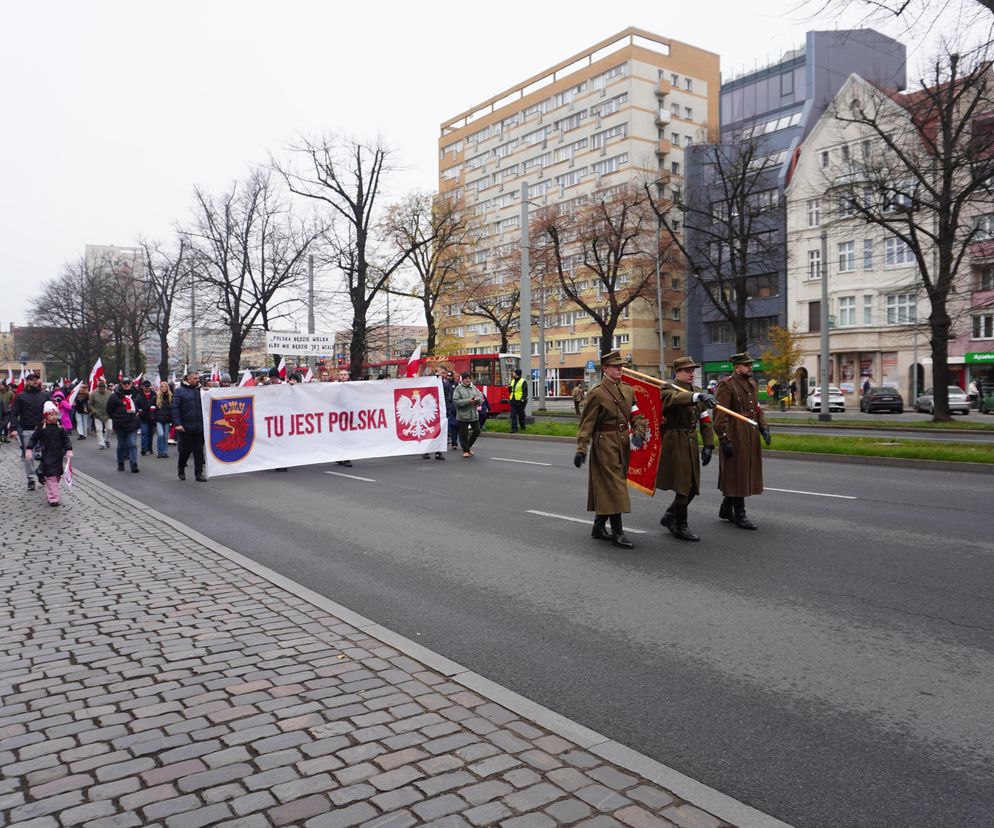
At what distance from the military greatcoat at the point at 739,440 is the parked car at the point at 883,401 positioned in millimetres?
36242

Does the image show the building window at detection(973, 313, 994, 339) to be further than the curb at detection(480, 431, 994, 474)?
Yes

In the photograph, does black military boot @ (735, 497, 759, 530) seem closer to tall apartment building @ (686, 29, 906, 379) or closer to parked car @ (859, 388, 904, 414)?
parked car @ (859, 388, 904, 414)

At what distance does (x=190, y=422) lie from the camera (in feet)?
48.0

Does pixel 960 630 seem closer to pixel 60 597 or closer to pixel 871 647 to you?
pixel 871 647

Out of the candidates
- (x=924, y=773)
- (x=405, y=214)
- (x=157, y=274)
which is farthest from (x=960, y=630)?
(x=157, y=274)

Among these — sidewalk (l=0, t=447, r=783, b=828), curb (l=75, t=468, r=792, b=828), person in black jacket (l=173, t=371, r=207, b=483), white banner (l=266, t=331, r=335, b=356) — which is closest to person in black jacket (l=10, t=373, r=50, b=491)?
person in black jacket (l=173, t=371, r=207, b=483)

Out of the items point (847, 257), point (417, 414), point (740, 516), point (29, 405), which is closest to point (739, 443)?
point (740, 516)

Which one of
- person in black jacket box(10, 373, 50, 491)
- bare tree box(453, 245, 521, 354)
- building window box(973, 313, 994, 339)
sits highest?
bare tree box(453, 245, 521, 354)

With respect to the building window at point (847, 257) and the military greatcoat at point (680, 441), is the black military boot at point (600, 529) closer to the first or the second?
the military greatcoat at point (680, 441)

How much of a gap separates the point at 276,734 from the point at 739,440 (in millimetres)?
6554

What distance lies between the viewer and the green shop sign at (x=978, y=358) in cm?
4862

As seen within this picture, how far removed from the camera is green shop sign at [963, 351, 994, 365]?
48625mm

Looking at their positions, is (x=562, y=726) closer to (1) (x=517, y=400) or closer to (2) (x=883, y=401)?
(1) (x=517, y=400)

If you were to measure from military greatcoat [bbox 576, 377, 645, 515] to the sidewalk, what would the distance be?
326 cm
